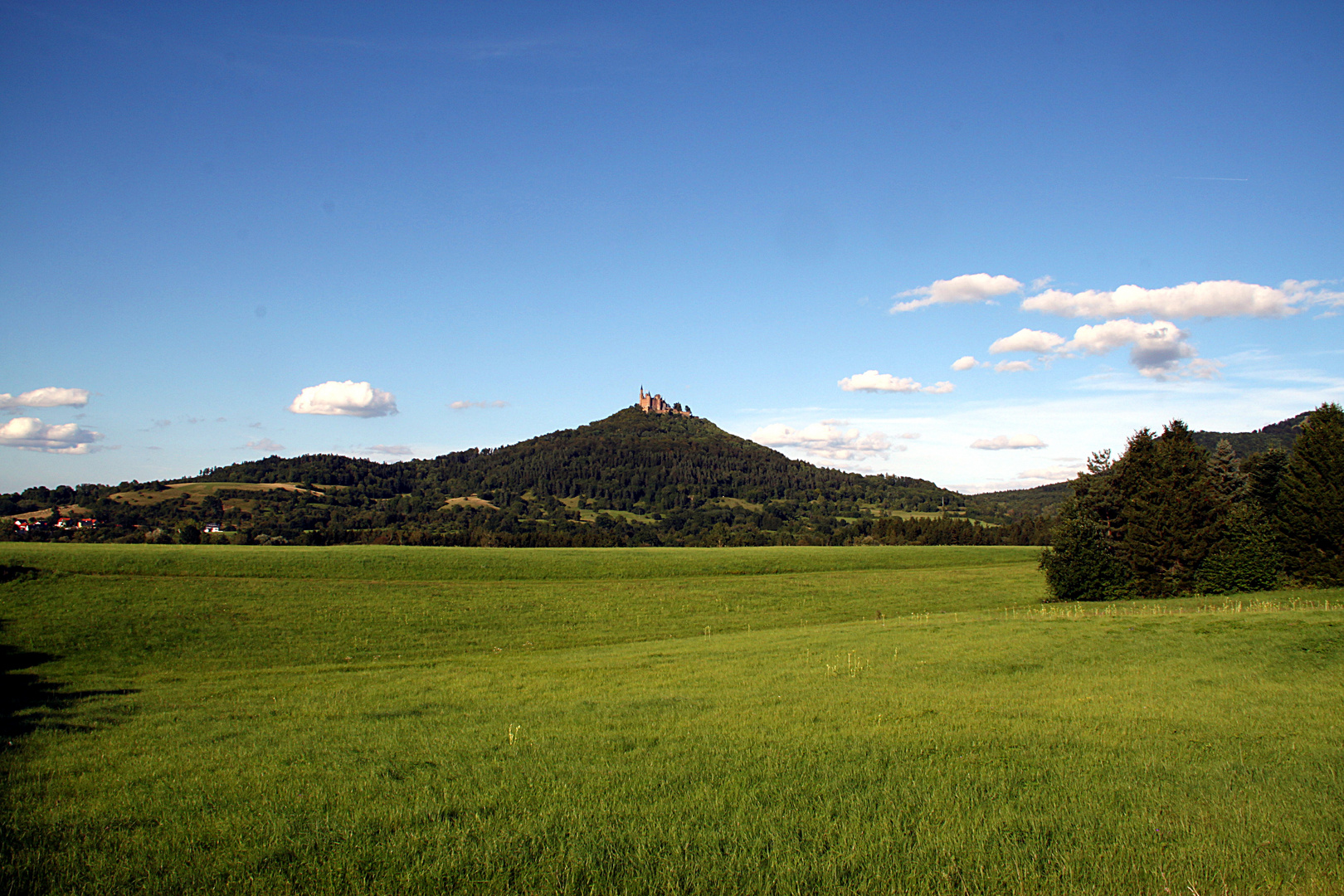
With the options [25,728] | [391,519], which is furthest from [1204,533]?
[391,519]

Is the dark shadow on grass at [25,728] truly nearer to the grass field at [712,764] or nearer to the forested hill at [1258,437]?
the grass field at [712,764]

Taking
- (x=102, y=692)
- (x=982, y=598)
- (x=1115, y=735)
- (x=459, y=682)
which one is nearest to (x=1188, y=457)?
(x=982, y=598)

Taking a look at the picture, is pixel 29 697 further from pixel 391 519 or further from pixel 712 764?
pixel 391 519

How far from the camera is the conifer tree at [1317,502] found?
43.1 metres

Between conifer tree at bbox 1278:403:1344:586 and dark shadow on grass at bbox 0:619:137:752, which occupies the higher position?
conifer tree at bbox 1278:403:1344:586

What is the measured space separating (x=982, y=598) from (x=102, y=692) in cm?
4610

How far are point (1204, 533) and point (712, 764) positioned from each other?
4901cm

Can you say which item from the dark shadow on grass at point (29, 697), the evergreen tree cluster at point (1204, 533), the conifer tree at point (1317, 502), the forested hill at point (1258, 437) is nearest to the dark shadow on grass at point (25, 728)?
the dark shadow on grass at point (29, 697)

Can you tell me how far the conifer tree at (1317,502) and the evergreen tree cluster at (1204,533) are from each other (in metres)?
0.05

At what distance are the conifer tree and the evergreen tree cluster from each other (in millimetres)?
54

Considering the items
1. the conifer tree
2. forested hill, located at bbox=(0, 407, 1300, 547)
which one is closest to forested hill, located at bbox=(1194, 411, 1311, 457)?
forested hill, located at bbox=(0, 407, 1300, 547)

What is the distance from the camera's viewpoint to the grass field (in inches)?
227

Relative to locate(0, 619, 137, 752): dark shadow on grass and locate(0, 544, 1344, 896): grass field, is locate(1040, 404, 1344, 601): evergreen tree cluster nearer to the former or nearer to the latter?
locate(0, 544, 1344, 896): grass field

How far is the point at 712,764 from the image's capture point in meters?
9.27
